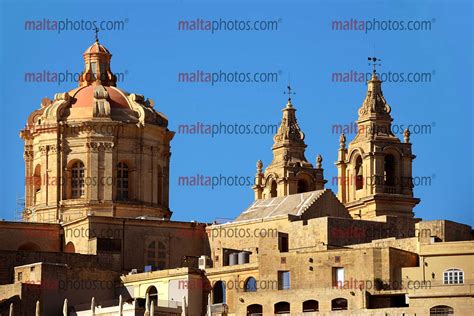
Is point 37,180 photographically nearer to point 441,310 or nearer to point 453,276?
point 453,276

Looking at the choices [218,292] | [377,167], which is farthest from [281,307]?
[377,167]

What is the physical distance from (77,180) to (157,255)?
7311 millimetres

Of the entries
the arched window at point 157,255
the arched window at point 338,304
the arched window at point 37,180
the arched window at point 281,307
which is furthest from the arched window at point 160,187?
the arched window at point 338,304

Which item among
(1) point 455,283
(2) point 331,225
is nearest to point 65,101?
(2) point 331,225

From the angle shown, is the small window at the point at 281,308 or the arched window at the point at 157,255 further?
the arched window at the point at 157,255

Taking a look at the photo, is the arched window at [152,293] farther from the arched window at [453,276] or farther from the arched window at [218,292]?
the arched window at [453,276]

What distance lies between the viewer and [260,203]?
108562 millimetres

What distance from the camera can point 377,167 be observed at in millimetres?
117312

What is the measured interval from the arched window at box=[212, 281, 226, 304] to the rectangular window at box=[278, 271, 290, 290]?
3.95 meters

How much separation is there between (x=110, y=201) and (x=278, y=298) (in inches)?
682

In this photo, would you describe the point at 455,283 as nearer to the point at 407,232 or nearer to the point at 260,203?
the point at 407,232

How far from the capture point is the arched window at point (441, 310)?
9075 cm

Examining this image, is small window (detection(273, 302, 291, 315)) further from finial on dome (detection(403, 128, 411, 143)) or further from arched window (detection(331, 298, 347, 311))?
finial on dome (detection(403, 128, 411, 143))

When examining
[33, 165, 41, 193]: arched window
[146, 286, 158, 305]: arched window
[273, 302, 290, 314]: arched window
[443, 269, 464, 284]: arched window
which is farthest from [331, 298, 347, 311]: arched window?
[33, 165, 41, 193]: arched window
